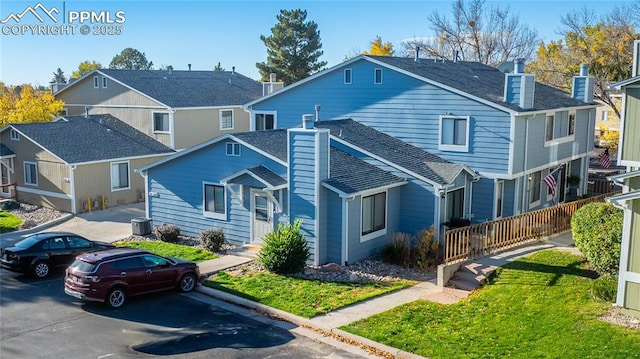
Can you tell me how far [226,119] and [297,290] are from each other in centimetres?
2620

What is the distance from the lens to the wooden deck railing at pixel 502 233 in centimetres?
2048

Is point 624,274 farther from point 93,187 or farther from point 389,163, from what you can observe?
point 93,187

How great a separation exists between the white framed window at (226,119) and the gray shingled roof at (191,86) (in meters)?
0.62

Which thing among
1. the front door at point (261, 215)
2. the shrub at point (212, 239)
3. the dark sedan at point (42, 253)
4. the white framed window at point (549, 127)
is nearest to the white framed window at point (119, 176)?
the shrub at point (212, 239)

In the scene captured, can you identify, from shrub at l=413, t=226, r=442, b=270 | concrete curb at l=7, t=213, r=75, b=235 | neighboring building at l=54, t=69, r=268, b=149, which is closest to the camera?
shrub at l=413, t=226, r=442, b=270

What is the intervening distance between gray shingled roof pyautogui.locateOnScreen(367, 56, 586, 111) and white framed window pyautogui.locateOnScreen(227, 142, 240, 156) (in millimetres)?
8249

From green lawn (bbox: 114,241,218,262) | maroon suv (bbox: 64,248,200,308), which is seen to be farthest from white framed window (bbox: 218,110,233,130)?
maroon suv (bbox: 64,248,200,308)

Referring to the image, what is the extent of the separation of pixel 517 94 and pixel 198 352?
687 inches

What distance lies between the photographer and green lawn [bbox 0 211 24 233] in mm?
28606

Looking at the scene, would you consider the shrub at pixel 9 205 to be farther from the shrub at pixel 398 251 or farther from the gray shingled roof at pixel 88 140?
the shrub at pixel 398 251

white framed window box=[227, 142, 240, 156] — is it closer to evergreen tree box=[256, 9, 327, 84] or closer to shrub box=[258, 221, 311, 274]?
shrub box=[258, 221, 311, 274]

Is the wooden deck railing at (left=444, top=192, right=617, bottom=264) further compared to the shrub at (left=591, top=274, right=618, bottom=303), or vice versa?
the wooden deck railing at (left=444, top=192, right=617, bottom=264)

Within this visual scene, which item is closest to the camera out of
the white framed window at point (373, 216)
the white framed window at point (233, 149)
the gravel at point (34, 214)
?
the white framed window at point (373, 216)

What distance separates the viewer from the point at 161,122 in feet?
130
